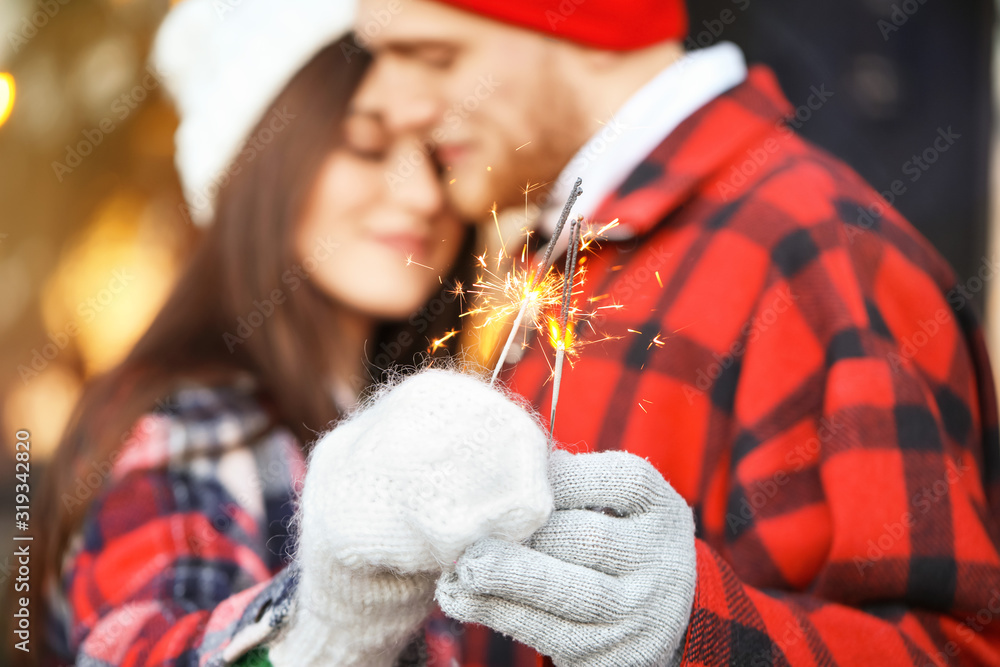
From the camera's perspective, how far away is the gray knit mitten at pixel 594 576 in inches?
18.2

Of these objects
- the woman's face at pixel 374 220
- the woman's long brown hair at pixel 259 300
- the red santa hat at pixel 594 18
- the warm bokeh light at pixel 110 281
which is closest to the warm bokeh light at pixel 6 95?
the warm bokeh light at pixel 110 281

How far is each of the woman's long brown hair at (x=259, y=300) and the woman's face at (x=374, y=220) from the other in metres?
0.02

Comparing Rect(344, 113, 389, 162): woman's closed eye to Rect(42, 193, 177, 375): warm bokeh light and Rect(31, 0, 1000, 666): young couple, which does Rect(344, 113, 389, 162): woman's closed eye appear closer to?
Rect(31, 0, 1000, 666): young couple

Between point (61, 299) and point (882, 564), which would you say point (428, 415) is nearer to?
point (882, 564)

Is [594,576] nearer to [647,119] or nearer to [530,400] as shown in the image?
[530,400]

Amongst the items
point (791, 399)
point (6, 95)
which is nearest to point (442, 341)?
point (791, 399)

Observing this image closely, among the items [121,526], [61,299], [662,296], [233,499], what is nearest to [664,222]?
[662,296]

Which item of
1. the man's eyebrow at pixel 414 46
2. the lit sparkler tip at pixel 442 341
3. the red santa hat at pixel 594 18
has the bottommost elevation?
the lit sparkler tip at pixel 442 341

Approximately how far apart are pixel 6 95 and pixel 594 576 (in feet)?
4.06

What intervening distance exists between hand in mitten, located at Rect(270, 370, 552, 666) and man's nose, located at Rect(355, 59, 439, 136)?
609 mm

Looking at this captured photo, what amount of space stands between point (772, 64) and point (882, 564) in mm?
720

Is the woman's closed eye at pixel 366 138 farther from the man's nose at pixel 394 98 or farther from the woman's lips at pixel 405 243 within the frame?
the woman's lips at pixel 405 243

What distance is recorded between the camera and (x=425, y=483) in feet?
1.50

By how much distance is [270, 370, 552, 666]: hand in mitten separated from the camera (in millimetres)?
456
